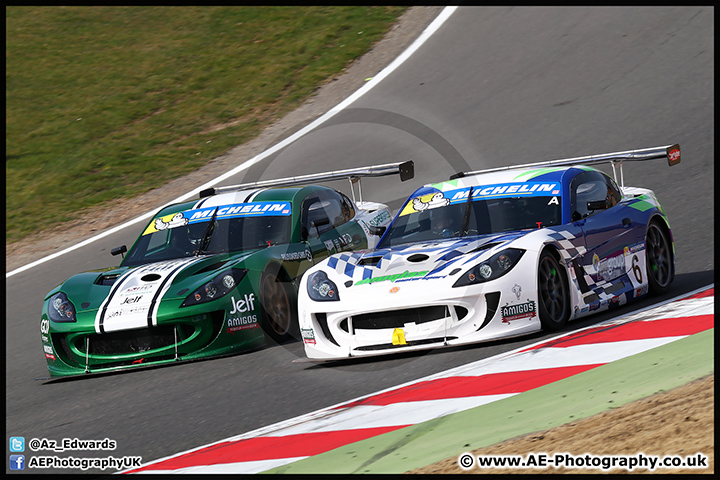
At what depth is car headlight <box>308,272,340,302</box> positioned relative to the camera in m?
6.60

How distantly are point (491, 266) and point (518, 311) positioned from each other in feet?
1.17

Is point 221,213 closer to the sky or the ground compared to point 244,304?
closer to the sky

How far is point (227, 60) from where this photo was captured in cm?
1812

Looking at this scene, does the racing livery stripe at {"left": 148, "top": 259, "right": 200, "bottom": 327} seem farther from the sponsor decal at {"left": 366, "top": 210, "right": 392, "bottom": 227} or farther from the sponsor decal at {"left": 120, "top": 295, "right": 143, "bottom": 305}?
the sponsor decal at {"left": 366, "top": 210, "right": 392, "bottom": 227}

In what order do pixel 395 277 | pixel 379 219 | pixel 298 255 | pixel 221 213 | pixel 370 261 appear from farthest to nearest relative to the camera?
1. pixel 379 219
2. pixel 221 213
3. pixel 298 255
4. pixel 370 261
5. pixel 395 277

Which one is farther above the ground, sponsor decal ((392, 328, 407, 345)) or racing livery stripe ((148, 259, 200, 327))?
racing livery stripe ((148, 259, 200, 327))

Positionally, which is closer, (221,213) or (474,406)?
(474,406)

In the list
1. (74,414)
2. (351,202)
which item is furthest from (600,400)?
(351,202)

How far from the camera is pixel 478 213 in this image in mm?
7398

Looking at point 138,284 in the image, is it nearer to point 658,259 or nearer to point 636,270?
point 636,270

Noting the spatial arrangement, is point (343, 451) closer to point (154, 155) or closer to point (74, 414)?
point (74, 414)

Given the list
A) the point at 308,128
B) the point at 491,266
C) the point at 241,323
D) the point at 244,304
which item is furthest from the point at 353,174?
the point at 308,128

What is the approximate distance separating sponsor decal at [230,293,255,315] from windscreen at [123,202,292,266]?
0.87 m

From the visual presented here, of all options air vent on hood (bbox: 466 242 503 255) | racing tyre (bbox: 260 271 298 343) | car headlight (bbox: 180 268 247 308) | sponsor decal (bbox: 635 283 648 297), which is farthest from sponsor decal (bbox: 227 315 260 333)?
sponsor decal (bbox: 635 283 648 297)
